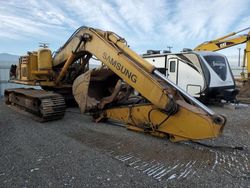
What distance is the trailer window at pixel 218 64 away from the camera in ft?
31.1

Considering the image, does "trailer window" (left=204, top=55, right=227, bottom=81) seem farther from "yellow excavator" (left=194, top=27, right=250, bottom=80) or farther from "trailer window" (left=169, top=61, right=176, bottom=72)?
"yellow excavator" (left=194, top=27, right=250, bottom=80)

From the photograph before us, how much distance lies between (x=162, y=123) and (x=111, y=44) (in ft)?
7.00

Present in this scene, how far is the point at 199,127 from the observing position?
13.7 feet

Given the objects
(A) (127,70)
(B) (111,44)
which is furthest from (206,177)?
(B) (111,44)

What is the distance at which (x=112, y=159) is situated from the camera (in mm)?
4082

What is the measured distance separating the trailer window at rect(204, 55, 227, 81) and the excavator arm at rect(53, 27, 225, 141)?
421 cm

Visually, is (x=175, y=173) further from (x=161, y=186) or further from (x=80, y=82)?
(x=80, y=82)

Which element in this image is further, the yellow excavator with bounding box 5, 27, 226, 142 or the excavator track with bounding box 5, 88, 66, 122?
the excavator track with bounding box 5, 88, 66, 122

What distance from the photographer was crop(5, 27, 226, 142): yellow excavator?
174 inches

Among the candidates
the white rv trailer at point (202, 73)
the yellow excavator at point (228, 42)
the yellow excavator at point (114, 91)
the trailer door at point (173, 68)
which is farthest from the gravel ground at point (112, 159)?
the yellow excavator at point (228, 42)

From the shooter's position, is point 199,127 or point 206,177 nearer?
point 206,177

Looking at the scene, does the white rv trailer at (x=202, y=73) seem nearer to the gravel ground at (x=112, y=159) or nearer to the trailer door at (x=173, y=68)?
the trailer door at (x=173, y=68)

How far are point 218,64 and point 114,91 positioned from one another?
5378 millimetres

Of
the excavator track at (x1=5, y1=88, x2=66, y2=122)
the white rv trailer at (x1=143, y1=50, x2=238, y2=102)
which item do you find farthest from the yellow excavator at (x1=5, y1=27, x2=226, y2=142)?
the white rv trailer at (x1=143, y1=50, x2=238, y2=102)
